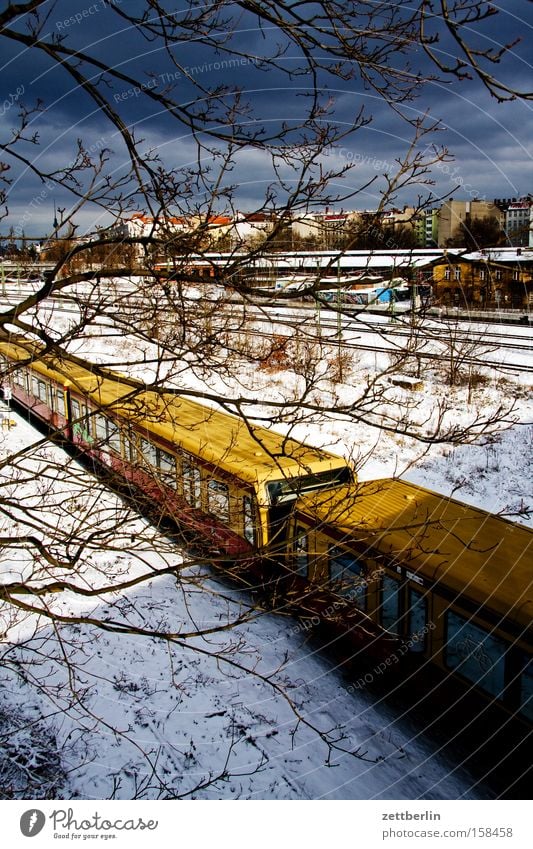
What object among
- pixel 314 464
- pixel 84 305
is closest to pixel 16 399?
pixel 314 464

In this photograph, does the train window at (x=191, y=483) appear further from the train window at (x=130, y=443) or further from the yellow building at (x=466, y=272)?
the yellow building at (x=466, y=272)

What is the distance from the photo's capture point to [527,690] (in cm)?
577

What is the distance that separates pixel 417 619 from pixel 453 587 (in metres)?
0.85

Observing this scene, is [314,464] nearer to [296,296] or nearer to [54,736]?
[54,736]

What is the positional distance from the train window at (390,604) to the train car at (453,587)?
0.4 inches

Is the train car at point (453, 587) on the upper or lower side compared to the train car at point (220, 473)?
lower

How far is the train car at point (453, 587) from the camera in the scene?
5.77 meters

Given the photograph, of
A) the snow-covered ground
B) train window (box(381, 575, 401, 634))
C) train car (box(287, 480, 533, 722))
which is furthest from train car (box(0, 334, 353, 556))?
train window (box(381, 575, 401, 634))

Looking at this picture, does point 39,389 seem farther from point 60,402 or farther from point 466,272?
point 466,272

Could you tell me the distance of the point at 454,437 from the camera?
12.1 feet

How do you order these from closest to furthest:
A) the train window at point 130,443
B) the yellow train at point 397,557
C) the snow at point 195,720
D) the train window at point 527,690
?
the train window at point 130,443 < the yellow train at point 397,557 < the train window at point 527,690 < the snow at point 195,720

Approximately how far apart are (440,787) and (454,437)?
467 cm

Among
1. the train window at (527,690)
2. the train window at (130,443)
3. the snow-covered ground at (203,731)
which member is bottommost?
the snow-covered ground at (203,731)

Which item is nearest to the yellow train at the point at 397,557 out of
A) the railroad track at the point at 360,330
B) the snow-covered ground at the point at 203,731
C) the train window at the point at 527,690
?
the train window at the point at 527,690
